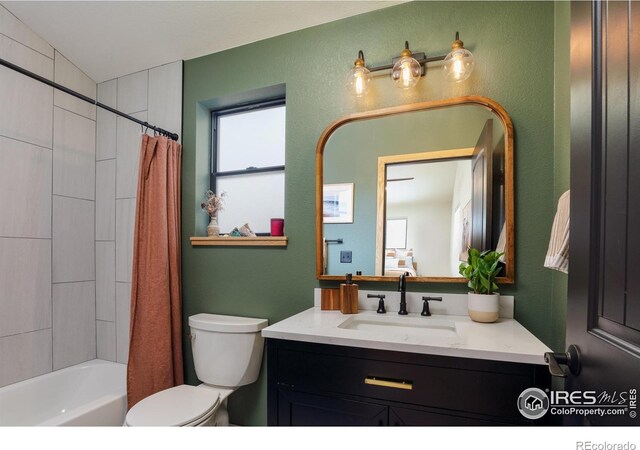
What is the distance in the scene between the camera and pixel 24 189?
81.2 inches

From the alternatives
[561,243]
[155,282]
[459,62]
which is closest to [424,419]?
[561,243]

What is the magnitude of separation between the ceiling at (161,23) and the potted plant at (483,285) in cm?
138

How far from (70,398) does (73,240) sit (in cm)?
104

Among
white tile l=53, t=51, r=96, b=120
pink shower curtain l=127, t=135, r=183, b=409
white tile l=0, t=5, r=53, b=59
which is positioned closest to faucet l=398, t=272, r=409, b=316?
pink shower curtain l=127, t=135, r=183, b=409

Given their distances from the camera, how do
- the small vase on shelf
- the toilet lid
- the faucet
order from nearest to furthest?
the toilet lid → the faucet → the small vase on shelf

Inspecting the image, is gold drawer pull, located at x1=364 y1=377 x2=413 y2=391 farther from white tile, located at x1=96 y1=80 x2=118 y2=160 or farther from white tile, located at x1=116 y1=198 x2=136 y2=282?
white tile, located at x1=96 y1=80 x2=118 y2=160

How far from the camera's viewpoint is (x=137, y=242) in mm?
2020

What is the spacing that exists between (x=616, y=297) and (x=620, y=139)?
0.90 feet

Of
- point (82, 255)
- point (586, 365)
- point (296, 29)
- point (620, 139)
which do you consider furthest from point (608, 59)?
point (82, 255)

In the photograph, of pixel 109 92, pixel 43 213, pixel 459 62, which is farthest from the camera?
pixel 109 92

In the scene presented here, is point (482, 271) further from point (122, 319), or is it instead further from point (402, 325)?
point (122, 319)

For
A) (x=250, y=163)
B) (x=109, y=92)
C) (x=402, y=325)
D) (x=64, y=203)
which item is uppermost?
(x=109, y=92)

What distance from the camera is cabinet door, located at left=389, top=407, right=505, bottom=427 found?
1110 mm

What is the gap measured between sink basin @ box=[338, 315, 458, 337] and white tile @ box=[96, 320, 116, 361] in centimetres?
187
